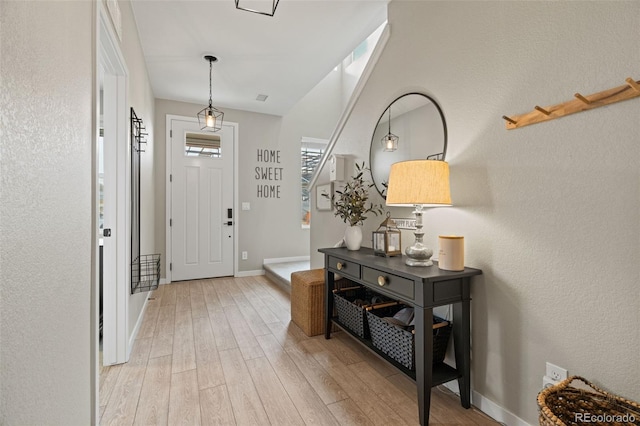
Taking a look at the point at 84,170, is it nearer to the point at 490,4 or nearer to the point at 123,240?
the point at 123,240

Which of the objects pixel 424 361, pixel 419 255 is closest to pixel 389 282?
pixel 419 255

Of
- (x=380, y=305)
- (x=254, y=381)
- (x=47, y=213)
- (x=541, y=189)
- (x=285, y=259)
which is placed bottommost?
(x=254, y=381)

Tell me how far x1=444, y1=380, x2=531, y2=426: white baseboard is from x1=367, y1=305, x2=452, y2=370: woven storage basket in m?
0.25

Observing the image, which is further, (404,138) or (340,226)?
(340,226)

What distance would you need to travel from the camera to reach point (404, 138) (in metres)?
2.30

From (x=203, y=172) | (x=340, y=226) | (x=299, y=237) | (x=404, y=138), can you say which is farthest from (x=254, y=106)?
(x=404, y=138)

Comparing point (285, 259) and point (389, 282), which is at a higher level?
point (389, 282)

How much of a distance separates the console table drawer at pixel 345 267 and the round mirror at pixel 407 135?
0.65 m

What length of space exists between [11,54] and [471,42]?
2.02m

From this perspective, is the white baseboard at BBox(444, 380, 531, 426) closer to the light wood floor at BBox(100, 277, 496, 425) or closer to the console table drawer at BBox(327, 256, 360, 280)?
the light wood floor at BBox(100, 277, 496, 425)

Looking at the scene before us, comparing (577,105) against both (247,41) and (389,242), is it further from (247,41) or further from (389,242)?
(247,41)

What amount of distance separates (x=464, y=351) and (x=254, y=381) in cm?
128

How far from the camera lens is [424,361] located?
1.57m

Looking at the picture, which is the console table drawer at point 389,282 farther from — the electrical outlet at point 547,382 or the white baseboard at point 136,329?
the white baseboard at point 136,329
